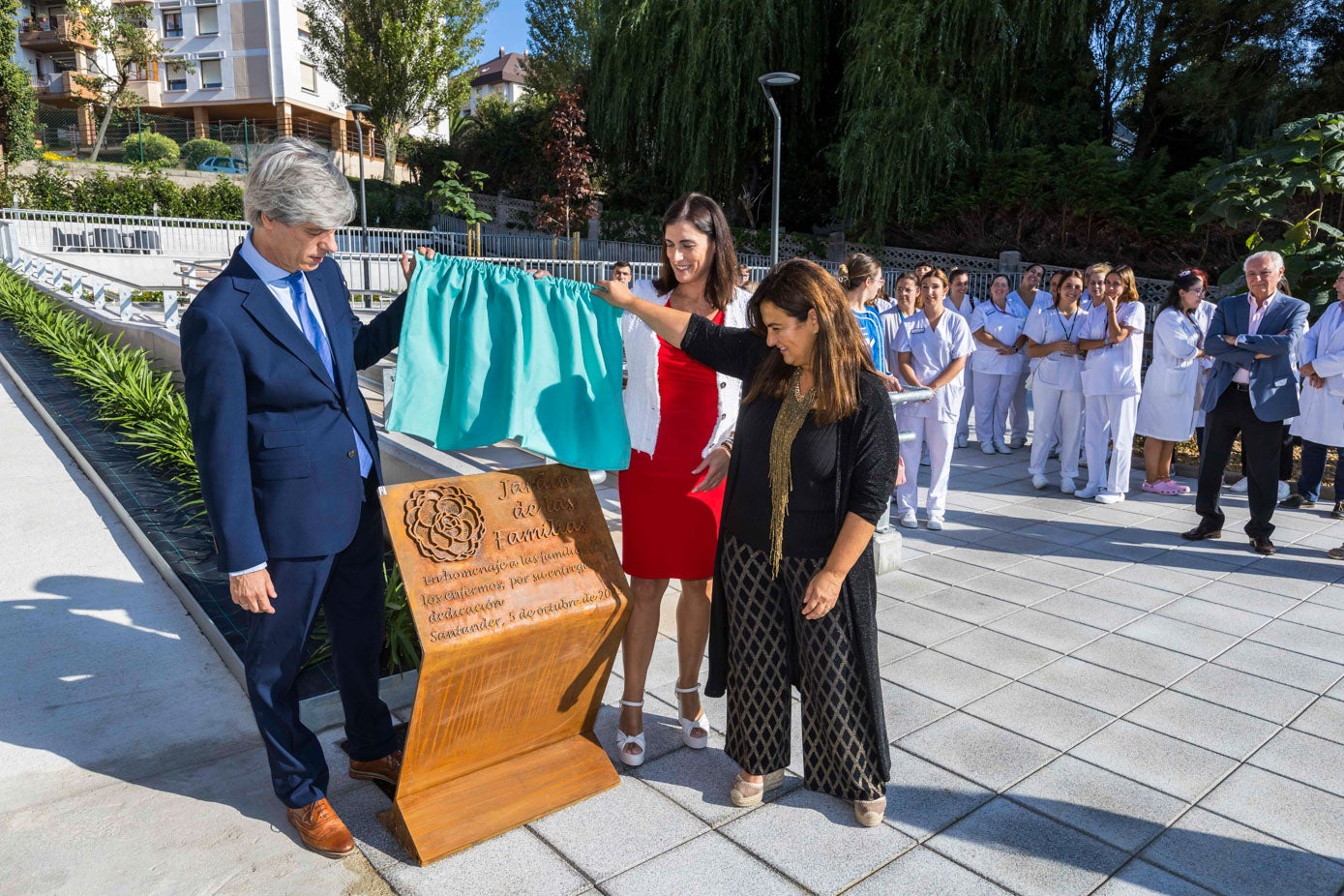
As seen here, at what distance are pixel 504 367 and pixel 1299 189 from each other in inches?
357

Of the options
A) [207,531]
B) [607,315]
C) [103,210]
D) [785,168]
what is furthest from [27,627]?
[103,210]

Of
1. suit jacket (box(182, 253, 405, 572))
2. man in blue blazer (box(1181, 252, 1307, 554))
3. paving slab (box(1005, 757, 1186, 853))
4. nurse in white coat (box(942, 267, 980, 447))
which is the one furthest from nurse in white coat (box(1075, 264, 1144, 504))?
suit jacket (box(182, 253, 405, 572))

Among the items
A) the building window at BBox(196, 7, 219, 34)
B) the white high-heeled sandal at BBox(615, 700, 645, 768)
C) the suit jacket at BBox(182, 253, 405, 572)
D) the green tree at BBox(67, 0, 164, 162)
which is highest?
the building window at BBox(196, 7, 219, 34)

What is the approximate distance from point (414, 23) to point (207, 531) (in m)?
36.2

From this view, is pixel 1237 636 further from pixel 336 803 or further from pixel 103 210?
pixel 103 210

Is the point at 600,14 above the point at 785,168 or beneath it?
above

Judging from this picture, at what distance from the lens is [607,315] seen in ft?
9.99

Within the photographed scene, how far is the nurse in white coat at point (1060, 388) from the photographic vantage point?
302 inches

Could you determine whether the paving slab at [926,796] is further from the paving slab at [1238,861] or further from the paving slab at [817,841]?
the paving slab at [1238,861]

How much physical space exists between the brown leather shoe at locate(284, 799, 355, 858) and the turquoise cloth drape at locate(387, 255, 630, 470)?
3.60ft

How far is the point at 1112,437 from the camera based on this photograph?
740 centimetres

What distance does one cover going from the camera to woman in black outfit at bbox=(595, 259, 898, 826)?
2.67 meters

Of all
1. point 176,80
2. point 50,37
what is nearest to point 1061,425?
point 176,80

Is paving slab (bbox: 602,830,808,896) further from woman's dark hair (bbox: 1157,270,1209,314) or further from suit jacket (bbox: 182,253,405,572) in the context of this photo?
woman's dark hair (bbox: 1157,270,1209,314)
